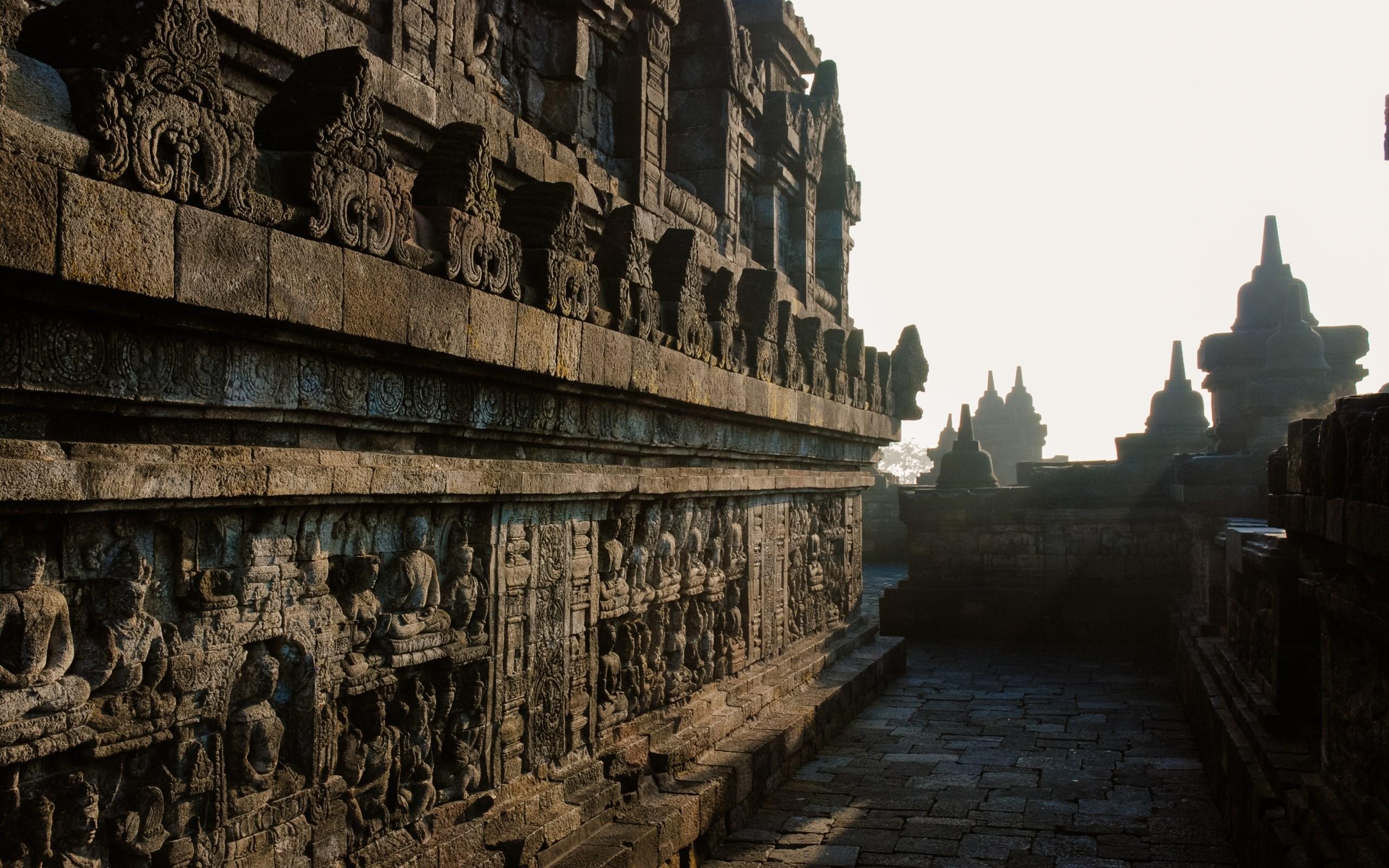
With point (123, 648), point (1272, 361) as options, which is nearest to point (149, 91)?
point (123, 648)

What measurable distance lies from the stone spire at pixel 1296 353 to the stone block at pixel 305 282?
14676 mm

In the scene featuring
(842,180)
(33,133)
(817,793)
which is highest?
(842,180)

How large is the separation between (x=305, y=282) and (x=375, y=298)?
31 cm

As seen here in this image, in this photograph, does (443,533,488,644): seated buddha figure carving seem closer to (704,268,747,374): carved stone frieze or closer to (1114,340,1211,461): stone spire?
(704,268,747,374): carved stone frieze

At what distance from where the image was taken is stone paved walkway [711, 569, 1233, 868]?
6.05 metres

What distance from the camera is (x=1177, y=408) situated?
22.9 metres

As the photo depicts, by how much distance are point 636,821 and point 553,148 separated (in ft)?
10.9

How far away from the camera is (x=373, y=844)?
12.3 feet

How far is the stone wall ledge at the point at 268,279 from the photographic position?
2.47m

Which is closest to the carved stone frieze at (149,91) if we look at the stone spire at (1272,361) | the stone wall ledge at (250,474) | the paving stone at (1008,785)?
the stone wall ledge at (250,474)

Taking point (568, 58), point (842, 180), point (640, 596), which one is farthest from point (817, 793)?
point (842, 180)

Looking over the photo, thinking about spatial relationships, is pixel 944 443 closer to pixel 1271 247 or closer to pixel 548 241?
pixel 1271 247

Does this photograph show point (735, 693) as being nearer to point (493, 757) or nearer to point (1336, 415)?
point (493, 757)

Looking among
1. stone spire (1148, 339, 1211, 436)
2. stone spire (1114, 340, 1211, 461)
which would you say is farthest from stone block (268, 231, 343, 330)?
stone spire (1148, 339, 1211, 436)
